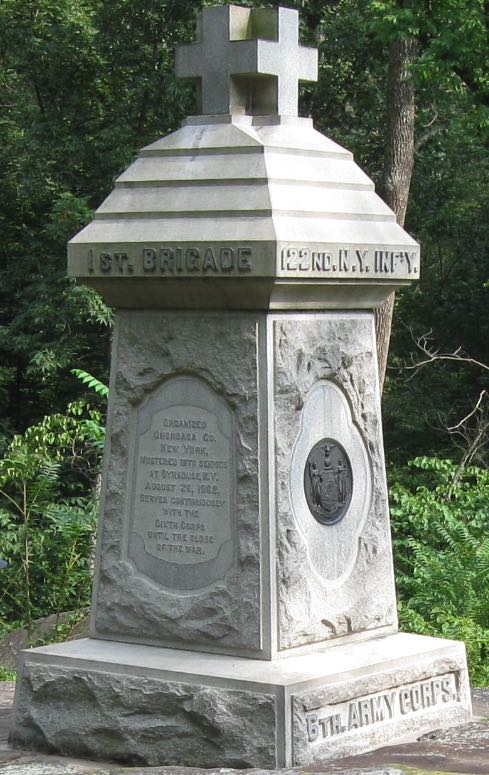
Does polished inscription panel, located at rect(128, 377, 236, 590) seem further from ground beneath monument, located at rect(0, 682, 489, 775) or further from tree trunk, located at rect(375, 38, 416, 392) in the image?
tree trunk, located at rect(375, 38, 416, 392)

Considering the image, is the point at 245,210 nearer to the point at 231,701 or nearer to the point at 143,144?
the point at 231,701

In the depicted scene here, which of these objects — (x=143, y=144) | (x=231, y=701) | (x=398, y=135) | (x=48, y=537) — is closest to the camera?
(x=231, y=701)

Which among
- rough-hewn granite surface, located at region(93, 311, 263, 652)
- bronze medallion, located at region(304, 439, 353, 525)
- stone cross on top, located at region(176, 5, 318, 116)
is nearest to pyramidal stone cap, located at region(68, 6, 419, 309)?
stone cross on top, located at region(176, 5, 318, 116)

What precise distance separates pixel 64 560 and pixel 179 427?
236 inches

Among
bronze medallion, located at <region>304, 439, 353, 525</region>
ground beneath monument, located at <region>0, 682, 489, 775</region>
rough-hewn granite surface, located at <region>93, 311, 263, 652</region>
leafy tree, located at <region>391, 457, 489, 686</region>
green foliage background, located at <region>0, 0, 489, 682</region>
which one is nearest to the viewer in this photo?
ground beneath monument, located at <region>0, 682, 489, 775</region>

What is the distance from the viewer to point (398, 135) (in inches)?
633

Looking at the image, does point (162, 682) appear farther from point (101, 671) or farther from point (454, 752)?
point (454, 752)

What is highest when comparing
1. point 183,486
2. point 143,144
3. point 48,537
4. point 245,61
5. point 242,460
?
point 143,144

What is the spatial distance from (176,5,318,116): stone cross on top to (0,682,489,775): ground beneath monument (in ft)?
7.75

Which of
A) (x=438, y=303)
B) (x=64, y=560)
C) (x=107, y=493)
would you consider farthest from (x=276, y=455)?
(x=438, y=303)

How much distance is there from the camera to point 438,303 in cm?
2100

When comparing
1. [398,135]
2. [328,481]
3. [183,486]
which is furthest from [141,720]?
[398,135]

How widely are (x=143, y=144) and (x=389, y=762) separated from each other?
13.3 metres

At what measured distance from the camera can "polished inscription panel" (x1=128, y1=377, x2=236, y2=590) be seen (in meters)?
5.48
